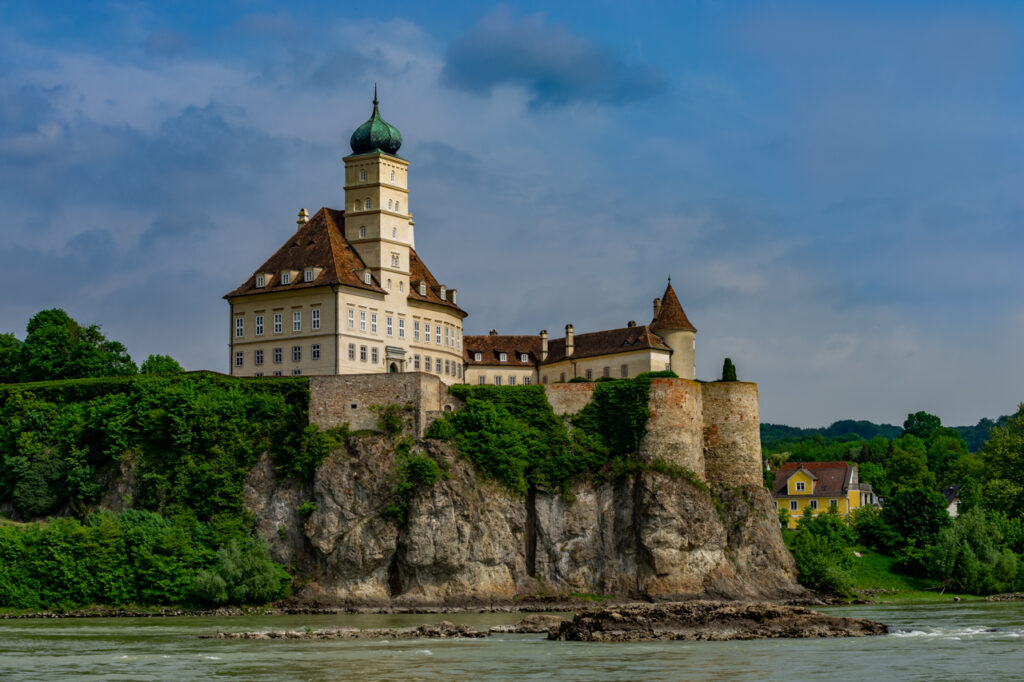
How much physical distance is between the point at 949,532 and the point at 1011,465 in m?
9.53

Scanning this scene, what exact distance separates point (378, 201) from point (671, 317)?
20.5 m

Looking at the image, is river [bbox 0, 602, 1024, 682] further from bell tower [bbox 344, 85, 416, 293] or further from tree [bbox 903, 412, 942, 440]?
tree [bbox 903, 412, 942, 440]

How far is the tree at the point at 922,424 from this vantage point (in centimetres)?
18612

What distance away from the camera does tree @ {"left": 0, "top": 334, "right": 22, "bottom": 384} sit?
281 feet

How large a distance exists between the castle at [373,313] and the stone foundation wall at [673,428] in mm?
9760

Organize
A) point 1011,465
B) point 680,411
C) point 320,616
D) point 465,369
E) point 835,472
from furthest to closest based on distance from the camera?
point 835,472, point 465,369, point 1011,465, point 680,411, point 320,616

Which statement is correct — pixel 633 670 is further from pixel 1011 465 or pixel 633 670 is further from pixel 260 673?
pixel 1011 465

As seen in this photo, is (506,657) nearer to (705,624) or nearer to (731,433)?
(705,624)

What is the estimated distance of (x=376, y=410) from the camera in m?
75.1

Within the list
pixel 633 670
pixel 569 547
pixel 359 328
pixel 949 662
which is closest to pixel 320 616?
pixel 569 547

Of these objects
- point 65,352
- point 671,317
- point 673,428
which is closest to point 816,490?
point 671,317

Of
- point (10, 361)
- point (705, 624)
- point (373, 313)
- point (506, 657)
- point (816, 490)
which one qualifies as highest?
point (373, 313)

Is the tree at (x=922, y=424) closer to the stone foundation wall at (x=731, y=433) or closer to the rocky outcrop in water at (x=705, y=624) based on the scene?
the stone foundation wall at (x=731, y=433)

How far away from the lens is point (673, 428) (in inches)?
3029
